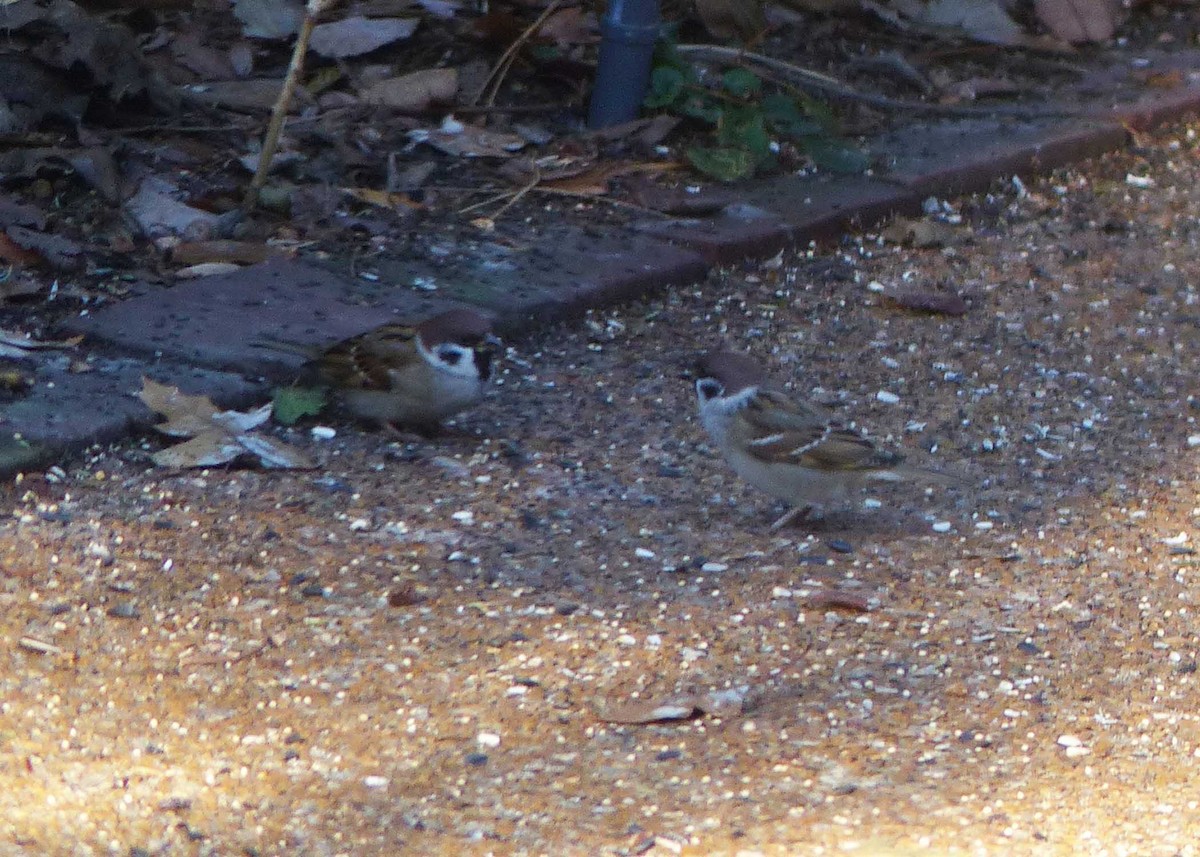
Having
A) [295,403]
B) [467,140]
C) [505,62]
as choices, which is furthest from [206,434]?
[505,62]

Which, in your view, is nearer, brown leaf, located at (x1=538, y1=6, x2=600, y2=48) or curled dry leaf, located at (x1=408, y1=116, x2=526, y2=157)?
curled dry leaf, located at (x1=408, y1=116, x2=526, y2=157)

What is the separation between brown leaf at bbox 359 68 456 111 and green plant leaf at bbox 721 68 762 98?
39.9 inches

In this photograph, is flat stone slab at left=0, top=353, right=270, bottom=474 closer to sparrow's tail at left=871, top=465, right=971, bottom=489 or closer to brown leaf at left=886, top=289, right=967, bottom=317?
sparrow's tail at left=871, top=465, right=971, bottom=489

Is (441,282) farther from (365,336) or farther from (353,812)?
(353,812)

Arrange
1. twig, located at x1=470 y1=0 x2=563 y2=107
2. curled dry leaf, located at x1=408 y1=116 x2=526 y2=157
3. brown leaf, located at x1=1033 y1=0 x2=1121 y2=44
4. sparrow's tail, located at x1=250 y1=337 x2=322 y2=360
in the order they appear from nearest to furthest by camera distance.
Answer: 1. sparrow's tail, located at x1=250 y1=337 x2=322 y2=360
2. curled dry leaf, located at x1=408 y1=116 x2=526 y2=157
3. twig, located at x1=470 y1=0 x2=563 y2=107
4. brown leaf, located at x1=1033 y1=0 x2=1121 y2=44

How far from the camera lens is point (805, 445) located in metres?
4.21

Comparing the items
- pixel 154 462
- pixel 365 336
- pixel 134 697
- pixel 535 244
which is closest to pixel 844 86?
pixel 535 244

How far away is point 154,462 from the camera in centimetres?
408

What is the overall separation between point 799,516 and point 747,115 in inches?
100.0

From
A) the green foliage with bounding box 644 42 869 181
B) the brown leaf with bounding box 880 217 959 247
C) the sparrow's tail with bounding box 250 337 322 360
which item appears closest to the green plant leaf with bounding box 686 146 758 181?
the green foliage with bounding box 644 42 869 181

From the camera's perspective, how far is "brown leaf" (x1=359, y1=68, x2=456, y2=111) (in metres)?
6.26

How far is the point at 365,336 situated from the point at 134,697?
1.54 m

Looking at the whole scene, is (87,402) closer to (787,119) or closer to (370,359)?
(370,359)

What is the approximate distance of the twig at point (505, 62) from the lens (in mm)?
6469
